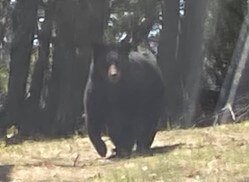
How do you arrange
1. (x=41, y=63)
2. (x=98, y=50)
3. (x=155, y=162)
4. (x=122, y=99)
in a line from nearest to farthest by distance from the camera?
(x=155, y=162), (x=98, y=50), (x=122, y=99), (x=41, y=63)

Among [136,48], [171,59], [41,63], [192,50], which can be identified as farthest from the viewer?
[41,63]

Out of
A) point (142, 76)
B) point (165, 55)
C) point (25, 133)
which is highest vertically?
point (142, 76)

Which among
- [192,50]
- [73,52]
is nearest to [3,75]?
[73,52]

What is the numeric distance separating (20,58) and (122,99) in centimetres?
910

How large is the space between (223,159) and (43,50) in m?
13.3

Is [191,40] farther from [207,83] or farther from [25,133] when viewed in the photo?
[25,133]

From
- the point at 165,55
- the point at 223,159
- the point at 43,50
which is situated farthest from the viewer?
the point at 43,50

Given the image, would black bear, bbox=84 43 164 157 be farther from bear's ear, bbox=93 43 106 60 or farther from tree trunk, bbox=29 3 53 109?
tree trunk, bbox=29 3 53 109

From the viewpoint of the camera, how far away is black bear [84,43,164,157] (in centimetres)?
825

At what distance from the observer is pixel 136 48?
14648 mm

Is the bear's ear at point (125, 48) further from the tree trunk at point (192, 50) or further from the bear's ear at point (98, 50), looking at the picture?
the tree trunk at point (192, 50)

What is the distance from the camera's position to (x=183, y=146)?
27.8 feet

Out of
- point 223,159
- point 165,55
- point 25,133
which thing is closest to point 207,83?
point 165,55

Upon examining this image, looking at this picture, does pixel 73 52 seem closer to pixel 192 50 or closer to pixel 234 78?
pixel 192 50
